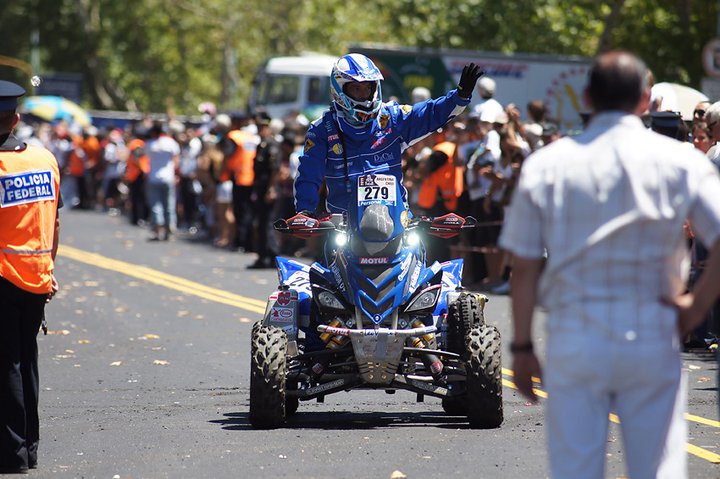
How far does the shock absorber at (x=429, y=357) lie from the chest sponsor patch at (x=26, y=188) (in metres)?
2.33

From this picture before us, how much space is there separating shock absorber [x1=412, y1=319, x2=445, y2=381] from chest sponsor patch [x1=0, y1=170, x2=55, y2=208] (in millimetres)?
2332

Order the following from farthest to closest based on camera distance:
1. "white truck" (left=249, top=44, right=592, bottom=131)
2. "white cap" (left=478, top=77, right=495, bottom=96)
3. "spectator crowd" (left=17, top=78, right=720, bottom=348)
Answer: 1. "white truck" (left=249, top=44, right=592, bottom=131)
2. "white cap" (left=478, top=77, right=495, bottom=96)
3. "spectator crowd" (left=17, top=78, right=720, bottom=348)

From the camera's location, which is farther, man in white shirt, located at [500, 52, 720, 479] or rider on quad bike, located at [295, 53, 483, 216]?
rider on quad bike, located at [295, 53, 483, 216]

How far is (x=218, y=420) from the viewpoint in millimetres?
9047

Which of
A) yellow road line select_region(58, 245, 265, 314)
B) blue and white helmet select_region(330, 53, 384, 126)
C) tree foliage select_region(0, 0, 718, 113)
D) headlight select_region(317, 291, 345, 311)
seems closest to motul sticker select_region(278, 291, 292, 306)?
headlight select_region(317, 291, 345, 311)

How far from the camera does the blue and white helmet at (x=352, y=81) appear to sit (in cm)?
891

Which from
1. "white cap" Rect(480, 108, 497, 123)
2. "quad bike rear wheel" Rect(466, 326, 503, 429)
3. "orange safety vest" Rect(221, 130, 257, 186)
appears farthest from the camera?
"orange safety vest" Rect(221, 130, 257, 186)

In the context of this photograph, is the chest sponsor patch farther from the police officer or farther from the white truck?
the white truck

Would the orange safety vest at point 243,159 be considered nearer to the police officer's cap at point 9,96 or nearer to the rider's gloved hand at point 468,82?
the rider's gloved hand at point 468,82

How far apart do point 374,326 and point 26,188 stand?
2.16m

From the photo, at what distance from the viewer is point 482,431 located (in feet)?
28.1

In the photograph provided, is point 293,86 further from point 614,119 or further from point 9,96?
point 614,119

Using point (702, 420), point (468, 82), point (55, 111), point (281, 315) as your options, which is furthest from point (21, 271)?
point (55, 111)

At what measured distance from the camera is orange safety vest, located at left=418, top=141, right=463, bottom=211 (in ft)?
55.5
